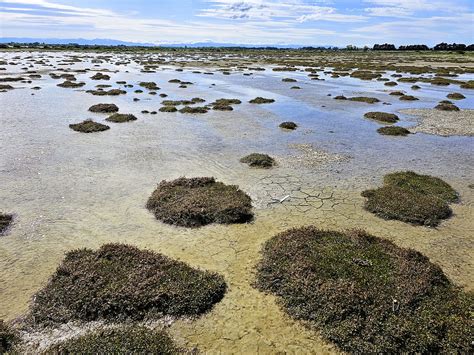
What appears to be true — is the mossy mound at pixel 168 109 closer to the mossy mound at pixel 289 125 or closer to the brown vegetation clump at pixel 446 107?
the mossy mound at pixel 289 125

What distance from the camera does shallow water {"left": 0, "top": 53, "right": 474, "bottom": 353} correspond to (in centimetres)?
1056

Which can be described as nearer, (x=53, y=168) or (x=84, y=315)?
(x=84, y=315)

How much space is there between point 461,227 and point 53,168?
66.6 feet

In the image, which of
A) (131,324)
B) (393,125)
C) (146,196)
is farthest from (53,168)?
(393,125)

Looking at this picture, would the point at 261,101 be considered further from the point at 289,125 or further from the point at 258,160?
the point at 258,160

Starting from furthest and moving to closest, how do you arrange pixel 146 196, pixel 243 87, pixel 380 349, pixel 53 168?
pixel 243 87
pixel 53 168
pixel 146 196
pixel 380 349

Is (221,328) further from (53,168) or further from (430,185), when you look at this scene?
(53,168)

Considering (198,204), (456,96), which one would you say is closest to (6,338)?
(198,204)

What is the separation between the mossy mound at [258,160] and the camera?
21.9m

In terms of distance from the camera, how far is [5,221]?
47.5 ft

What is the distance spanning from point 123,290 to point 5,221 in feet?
23.6

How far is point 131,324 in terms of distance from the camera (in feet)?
31.4

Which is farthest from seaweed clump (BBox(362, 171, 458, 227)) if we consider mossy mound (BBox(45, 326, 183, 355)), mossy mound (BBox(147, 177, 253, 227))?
mossy mound (BBox(45, 326, 183, 355))

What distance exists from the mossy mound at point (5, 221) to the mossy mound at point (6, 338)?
231 inches
